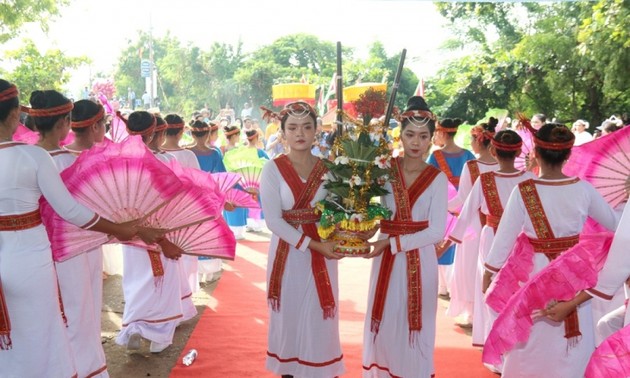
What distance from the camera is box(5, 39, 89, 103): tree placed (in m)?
20.3

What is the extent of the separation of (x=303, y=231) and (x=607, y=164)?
1.76 meters

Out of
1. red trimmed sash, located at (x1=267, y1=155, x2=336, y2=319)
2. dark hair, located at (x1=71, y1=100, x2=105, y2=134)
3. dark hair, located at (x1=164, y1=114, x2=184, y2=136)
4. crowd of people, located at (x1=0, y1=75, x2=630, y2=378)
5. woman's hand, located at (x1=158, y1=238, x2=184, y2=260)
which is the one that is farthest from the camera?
dark hair, located at (x1=164, y1=114, x2=184, y2=136)

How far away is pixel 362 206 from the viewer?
132 inches

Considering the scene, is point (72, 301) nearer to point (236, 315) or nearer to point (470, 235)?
point (236, 315)

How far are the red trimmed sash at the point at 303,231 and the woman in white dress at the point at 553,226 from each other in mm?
965

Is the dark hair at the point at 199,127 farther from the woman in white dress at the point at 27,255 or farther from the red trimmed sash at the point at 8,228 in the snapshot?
the red trimmed sash at the point at 8,228

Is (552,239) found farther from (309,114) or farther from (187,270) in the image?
(187,270)

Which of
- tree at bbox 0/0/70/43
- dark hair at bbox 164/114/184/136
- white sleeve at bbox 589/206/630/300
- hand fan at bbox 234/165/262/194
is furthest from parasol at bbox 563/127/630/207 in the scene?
tree at bbox 0/0/70/43

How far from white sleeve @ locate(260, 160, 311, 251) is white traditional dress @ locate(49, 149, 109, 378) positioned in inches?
43.0

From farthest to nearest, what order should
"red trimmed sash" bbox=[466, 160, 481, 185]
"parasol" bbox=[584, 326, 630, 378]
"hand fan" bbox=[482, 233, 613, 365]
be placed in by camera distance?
"red trimmed sash" bbox=[466, 160, 481, 185], "hand fan" bbox=[482, 233, 613, 365], "parasol" bbox=[584, 326, 630, 378]

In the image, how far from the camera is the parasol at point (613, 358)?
7.20ft

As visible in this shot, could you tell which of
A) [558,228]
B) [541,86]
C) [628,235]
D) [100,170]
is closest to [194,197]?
[100,170]

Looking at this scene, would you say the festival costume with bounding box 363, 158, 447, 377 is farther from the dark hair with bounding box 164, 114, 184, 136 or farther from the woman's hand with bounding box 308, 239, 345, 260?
the dark hair with bounding box 164, 114, 184, 136

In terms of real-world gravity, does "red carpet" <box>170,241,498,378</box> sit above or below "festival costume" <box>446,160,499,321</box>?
below
